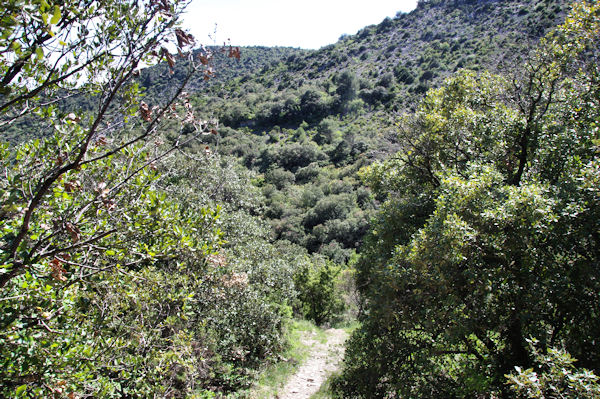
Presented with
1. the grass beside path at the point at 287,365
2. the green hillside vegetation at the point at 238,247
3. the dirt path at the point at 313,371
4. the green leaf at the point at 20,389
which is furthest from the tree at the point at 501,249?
the green leaf at the point at 20,389

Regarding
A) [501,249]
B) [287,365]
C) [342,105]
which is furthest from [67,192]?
[342,105]

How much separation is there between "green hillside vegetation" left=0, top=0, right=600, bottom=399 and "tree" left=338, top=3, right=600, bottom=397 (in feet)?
0.12

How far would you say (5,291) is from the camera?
9.90ft

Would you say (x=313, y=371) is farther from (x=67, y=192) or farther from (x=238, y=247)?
(x=67, y=192)

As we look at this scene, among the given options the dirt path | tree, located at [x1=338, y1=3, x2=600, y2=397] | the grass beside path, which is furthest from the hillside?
tree, located at [x1=338, y1=3, x2=600, y2=397]

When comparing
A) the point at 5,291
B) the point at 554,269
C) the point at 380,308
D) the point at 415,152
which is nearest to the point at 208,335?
the point at 380,308

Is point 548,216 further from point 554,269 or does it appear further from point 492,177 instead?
point 492,177

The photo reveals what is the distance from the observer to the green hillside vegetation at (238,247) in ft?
9.81

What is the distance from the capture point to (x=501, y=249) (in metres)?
5.12

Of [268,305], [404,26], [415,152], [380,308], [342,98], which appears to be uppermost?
[404,26]

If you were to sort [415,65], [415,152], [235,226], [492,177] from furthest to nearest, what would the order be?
[415,65], [235,226], [415,152], [492,177]

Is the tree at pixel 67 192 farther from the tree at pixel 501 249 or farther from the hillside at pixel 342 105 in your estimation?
the hillside at pixel 342 105

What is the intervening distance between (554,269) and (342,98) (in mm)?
73293

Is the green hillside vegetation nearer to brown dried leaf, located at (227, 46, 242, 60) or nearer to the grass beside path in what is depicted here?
brown dried leaf, located at (227, 46, 242, 60)
